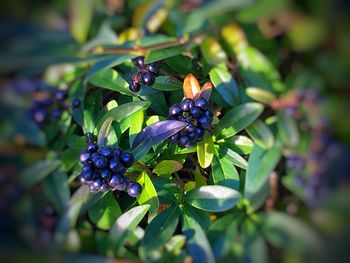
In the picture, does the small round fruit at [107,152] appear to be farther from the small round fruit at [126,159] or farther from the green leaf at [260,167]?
the green leaf at [260,167]

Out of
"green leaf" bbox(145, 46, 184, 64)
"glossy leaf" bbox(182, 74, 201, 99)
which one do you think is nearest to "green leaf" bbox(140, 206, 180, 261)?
"glossy leaf" bbox(182, 74, 201, 99)

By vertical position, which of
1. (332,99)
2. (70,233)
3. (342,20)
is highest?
(342,20)

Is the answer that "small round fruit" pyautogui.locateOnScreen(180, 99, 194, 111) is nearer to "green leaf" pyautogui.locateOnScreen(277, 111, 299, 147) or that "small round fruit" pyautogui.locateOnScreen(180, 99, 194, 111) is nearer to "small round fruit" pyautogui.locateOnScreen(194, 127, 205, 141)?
"small round fruit" pyautogui.locateOnScreen(194, 127, 205, 141)

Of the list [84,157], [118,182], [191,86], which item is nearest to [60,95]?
[84,157]

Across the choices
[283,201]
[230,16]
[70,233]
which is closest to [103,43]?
[230,16]

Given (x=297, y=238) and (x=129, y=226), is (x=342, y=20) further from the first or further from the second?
(x=129, y=226)

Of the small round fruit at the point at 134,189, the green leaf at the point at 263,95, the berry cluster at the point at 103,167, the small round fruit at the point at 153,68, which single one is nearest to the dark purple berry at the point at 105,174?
the berry cluster at the point at 103,167

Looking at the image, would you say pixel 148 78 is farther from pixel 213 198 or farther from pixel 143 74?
pixel 213 198
